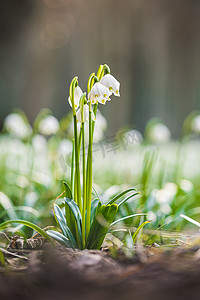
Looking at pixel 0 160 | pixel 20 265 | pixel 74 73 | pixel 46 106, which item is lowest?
pixel 20 265

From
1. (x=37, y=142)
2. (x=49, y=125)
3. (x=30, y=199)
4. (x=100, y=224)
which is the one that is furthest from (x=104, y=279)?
(x=37, y=142)

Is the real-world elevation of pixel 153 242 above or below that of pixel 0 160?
below

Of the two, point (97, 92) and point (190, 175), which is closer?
point (97, 92)

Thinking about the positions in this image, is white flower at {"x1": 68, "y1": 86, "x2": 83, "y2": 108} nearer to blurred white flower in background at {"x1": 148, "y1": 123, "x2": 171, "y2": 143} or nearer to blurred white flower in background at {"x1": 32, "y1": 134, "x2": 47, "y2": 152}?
blurred white flower in background at {"x1": 32, "y1": 134, "x2": 47, "y2": 152}

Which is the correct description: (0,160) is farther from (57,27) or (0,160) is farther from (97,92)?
(57,27)

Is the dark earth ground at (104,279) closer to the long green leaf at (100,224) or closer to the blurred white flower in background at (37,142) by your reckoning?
the long green leaf at (100,224)

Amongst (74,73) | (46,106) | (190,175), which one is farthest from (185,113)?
(190,175)
